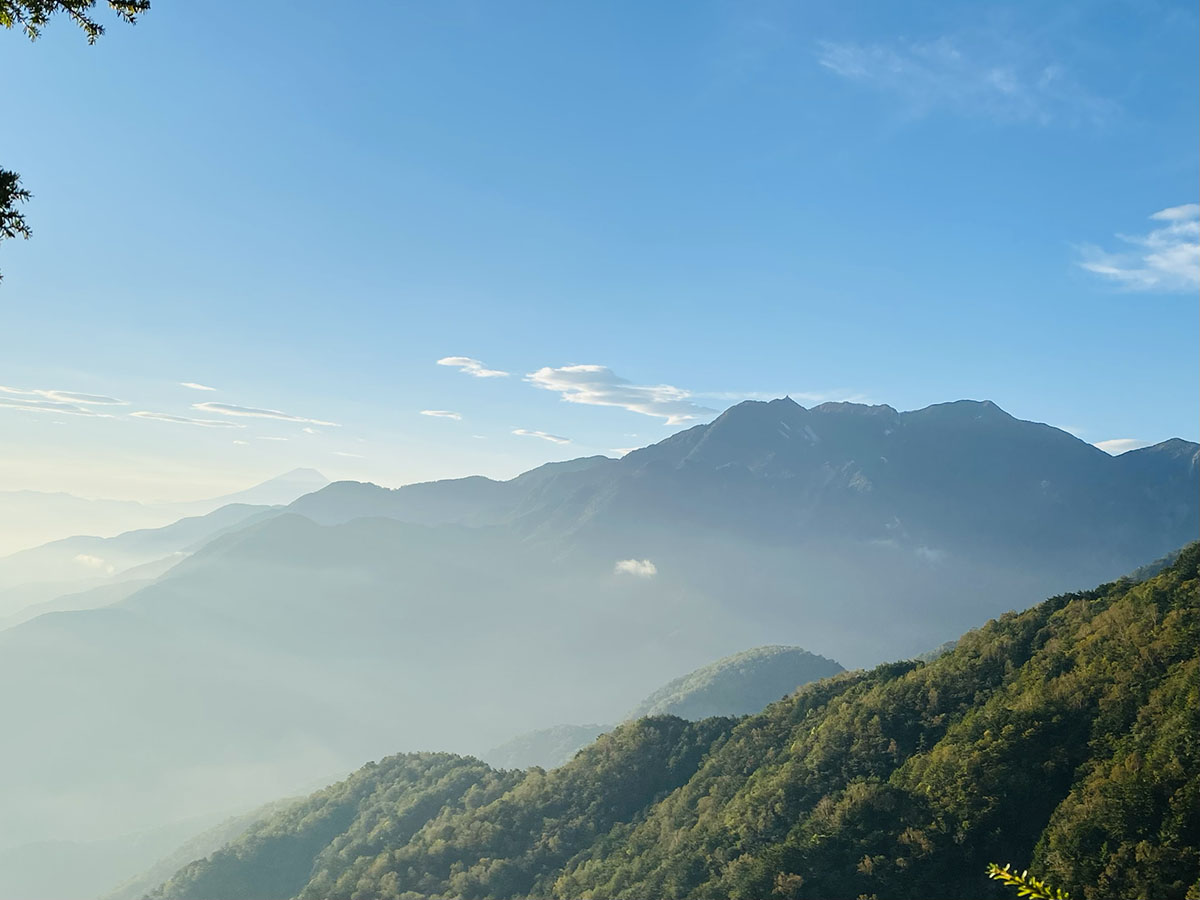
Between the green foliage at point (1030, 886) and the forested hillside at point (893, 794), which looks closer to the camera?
the green foliage at point (1030, 886)

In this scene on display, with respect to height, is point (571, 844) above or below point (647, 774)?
below

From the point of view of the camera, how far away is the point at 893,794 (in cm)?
7994

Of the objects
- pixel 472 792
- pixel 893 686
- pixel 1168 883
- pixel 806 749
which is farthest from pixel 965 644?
pixel 472 792

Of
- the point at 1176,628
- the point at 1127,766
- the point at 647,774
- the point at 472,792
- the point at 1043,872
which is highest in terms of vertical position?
the point at 1176,628

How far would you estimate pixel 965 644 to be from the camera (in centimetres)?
10738

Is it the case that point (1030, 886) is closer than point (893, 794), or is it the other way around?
point (1030, 886)

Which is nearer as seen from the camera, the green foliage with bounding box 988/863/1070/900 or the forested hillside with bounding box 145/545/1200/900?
the green foliage with bounding box 988/863/1070/900

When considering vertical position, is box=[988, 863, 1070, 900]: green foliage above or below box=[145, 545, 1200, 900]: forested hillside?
above

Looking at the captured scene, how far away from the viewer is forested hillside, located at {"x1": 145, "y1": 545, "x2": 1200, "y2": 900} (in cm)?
6091

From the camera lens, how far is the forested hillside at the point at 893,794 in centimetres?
6091

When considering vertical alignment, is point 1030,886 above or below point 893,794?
above

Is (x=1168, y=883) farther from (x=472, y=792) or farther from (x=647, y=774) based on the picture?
(x=472, y=792)

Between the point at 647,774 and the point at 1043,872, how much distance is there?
80.3 metres

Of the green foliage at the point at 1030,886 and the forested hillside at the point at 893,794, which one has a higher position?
the green foliage at the point at 1030,886
